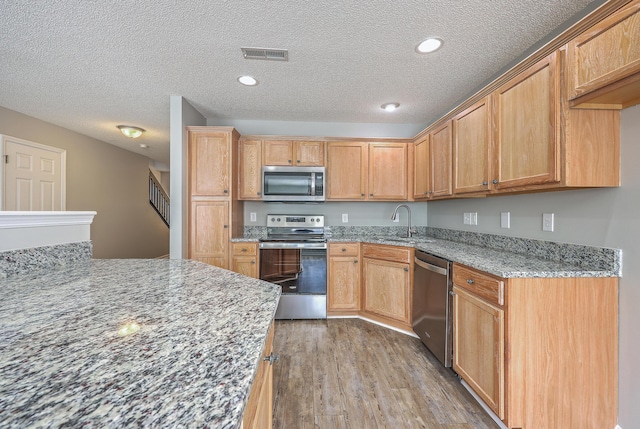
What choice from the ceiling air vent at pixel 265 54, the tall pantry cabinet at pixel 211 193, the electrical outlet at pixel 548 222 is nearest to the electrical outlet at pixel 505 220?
the electrical outlet at pixel 548 222

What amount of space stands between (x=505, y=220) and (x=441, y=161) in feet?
2.63

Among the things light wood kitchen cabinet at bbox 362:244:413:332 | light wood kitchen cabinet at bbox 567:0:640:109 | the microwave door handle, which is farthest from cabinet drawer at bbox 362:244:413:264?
light wood kitchen cabinet at bbox 567:0:640:109

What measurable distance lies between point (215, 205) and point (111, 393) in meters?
2.66

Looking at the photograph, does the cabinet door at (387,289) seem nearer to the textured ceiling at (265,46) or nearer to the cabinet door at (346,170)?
the cabinet door at (346,170)

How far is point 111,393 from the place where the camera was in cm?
43

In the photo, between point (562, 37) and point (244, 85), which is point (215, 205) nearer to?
point (244, 85)

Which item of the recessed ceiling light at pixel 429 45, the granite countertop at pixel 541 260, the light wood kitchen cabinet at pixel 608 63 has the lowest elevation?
the granite countertop at pixel 541 260

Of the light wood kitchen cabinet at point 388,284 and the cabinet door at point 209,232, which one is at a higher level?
the cabinet door at point 209,232

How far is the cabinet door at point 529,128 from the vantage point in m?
1.44

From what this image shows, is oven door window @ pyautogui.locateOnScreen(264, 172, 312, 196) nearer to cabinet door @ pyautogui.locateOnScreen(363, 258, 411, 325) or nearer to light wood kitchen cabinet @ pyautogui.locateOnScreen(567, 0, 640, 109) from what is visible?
cabinet door @ pyautogui.locateOnScreen(363, 258, 411, 325)

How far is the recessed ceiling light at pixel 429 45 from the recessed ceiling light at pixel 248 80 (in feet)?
4.60

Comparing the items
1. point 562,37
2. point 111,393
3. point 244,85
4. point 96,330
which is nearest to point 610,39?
point 562,37

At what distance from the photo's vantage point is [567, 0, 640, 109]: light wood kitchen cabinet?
112 centimetres

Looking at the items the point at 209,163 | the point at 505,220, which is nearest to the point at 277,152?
the point at 209,163
